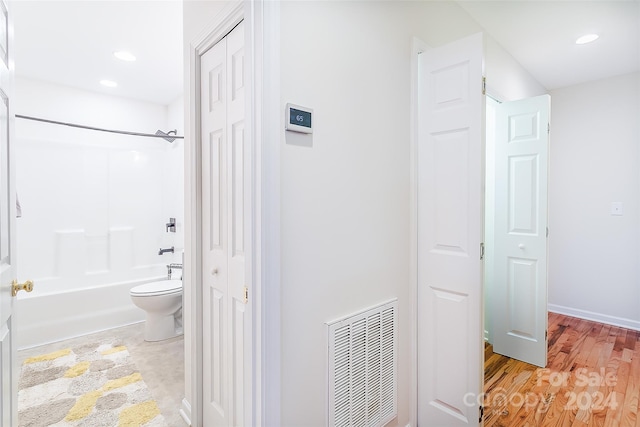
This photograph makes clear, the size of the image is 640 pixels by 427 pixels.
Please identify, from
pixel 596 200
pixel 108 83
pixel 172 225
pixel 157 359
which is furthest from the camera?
pixel 172 225

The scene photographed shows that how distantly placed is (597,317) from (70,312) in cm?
550

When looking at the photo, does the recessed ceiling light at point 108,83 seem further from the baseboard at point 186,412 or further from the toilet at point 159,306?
the baseboard at point 186,412

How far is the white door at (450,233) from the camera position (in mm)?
1474

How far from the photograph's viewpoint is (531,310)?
2463 millimetres

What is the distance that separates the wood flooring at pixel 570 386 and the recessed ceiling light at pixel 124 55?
12.2 ft

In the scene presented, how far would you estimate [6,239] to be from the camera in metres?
1.05

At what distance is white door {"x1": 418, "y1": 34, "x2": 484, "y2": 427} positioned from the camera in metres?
1.47

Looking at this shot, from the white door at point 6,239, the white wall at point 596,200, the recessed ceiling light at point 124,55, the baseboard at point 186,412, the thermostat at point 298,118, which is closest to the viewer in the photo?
the white door at point 6,239

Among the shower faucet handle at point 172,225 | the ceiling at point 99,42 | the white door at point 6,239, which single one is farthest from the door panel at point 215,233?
the shower faucet handle at point 172,225

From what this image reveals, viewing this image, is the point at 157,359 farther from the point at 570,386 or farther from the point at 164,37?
the point at 570,386

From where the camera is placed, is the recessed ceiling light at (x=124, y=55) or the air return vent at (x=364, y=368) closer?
the air return vent at (x=364, y=368)

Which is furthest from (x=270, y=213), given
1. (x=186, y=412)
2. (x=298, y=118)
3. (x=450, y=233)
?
(x=186, y=412)

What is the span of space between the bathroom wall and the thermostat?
9.66ft

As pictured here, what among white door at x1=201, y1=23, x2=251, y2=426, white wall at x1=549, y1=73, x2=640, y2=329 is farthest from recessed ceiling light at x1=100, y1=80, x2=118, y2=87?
white wall at x1=549, y1=73, x2=640, y2=329
